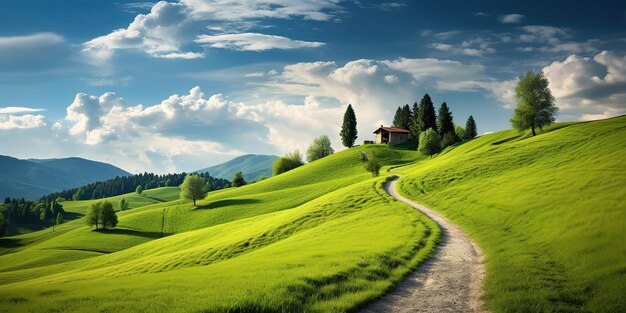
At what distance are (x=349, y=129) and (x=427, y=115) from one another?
3459cm

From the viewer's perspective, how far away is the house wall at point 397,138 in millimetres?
149125

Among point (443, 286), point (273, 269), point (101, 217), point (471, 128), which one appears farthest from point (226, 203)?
point (471, 128)

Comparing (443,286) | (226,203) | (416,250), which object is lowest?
(226,203)

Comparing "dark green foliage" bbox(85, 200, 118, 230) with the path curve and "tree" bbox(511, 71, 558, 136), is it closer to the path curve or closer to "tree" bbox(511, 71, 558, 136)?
the path curve

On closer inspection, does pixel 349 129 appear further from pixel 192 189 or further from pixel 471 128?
pixel 192 189

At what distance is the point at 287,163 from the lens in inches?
6668

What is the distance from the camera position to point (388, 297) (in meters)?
15.8

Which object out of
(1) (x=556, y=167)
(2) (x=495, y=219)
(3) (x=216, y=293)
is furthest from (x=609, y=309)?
(1) (x=556, y=167)

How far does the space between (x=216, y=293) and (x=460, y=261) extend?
14655 millimetres

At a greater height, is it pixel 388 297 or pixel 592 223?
pixel 592 223

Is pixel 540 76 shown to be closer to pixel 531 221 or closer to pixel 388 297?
pixel 531 221

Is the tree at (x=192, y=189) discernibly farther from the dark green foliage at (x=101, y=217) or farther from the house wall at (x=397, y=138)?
the house wall at (x=397, y=138)

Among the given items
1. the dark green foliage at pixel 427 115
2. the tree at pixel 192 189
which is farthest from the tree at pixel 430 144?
the tree at pixel 192 189

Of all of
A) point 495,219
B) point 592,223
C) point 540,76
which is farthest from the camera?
point 540,76
